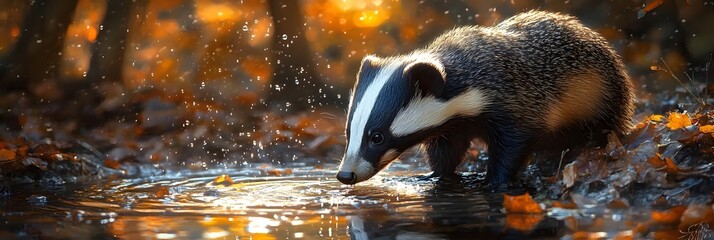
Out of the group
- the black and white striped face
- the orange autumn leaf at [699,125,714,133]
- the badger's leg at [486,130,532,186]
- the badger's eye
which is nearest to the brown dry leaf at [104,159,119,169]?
the black and white striped face

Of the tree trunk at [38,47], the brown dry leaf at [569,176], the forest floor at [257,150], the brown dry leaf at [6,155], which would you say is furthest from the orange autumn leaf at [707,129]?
the tree trunk at [38,47]

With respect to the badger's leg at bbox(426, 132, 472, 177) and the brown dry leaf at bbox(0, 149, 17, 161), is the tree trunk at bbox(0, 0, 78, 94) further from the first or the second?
the badger's leg at bbox(426, 132, 472, 177)

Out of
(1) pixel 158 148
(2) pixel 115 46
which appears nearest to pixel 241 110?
(2) pixel 115 46

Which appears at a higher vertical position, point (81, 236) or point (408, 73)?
point (408, 73)

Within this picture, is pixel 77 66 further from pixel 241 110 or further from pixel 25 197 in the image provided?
pixel 25 197

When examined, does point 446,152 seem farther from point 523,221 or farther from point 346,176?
point 523,221

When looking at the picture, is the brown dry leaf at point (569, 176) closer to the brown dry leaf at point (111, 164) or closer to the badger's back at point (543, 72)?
the badger's back at point (543, 72)
